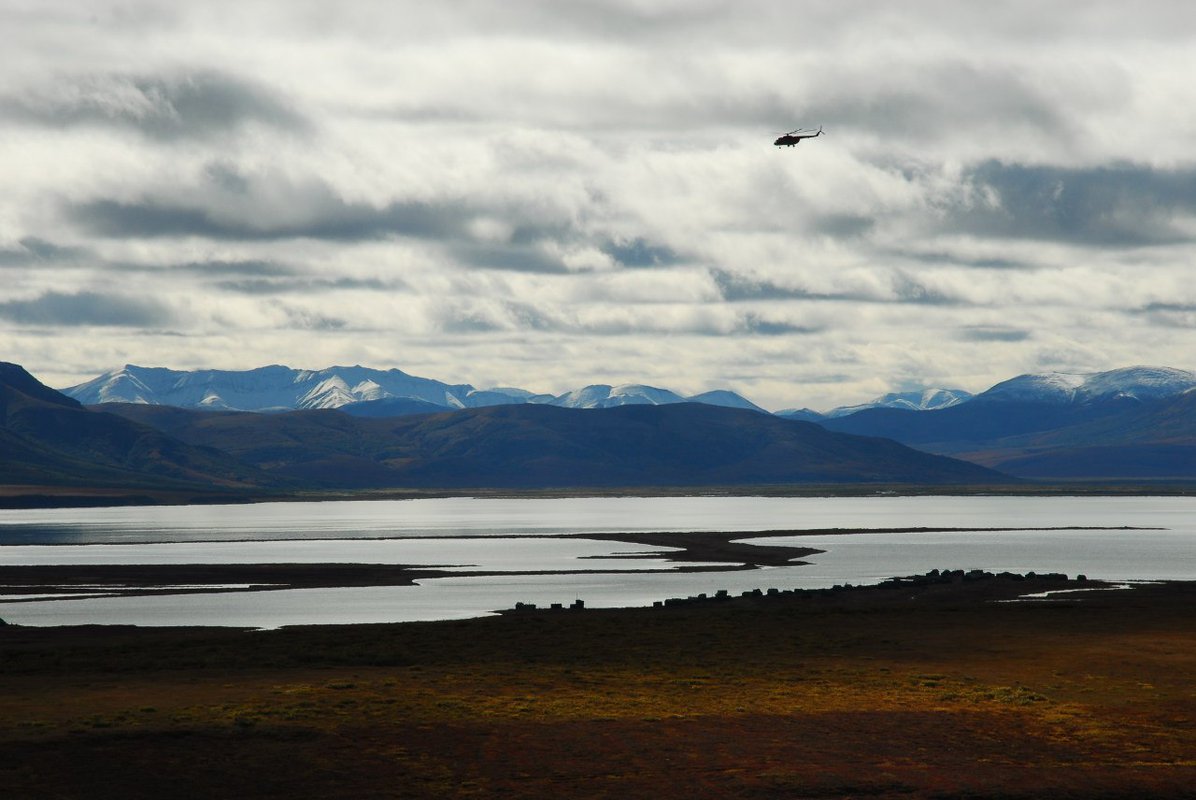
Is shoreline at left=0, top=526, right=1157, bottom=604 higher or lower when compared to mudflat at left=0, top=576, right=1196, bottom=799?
A: higher

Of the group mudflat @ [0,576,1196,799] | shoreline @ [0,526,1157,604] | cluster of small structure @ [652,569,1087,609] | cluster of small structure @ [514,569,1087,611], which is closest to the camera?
mudflat @ [0,576,1196,799]

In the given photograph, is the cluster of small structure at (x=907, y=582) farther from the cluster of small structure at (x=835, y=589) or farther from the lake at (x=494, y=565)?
the lake at (x=494, y=565)

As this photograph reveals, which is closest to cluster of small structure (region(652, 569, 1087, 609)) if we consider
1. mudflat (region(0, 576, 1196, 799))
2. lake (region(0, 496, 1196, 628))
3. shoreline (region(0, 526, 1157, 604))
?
lake (region(0, 496, 1196, 628))

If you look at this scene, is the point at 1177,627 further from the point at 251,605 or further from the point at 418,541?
the point at 418,541

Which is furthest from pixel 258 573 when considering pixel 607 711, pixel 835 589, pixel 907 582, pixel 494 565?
pixel 607 711

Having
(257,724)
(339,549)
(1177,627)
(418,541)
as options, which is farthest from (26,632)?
(418,541)

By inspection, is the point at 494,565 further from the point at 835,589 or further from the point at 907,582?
the point at 835,589

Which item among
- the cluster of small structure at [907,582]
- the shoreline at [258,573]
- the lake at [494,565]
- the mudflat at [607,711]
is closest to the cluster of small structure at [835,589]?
the cluster of small structure at [907,582]

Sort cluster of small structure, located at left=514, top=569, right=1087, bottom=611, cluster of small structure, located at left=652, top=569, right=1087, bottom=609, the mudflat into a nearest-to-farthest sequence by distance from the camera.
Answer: the mudflat
cluster of small structure, located at left=514, top=569, right=1087, bottom=611
cluster of small structure, located at left=652, top=569, right=1087, bottom=609

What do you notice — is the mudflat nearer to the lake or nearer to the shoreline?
the lake
